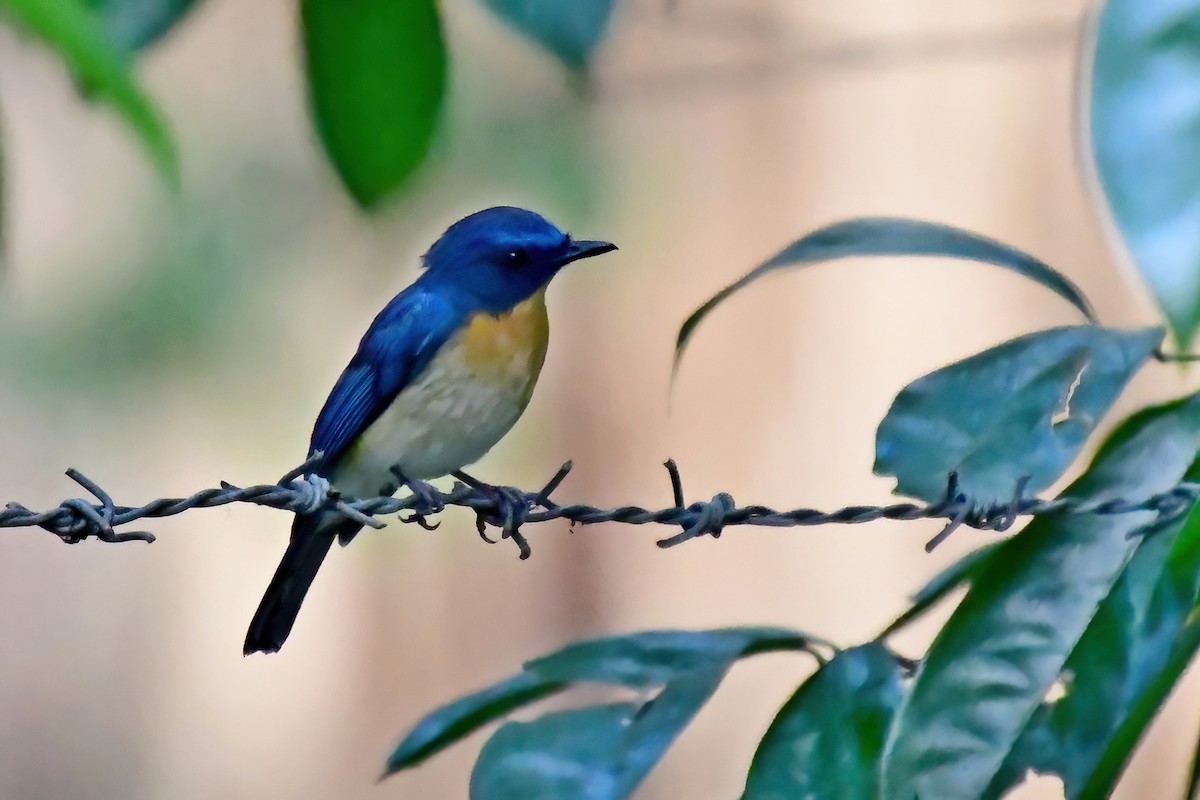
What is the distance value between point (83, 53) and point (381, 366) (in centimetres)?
37

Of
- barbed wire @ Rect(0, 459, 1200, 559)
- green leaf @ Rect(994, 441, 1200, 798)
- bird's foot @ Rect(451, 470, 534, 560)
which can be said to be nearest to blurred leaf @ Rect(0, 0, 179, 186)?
barbed wire @ Rect(0, 459, 1200, 559)

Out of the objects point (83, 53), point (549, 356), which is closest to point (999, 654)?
point (83, 53)

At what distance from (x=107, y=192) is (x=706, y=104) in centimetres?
57

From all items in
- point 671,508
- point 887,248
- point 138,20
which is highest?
point 138,20

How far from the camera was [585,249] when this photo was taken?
23.5 inches

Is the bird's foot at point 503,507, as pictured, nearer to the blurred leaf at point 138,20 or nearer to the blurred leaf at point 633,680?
the blurred leaf at point 633,680

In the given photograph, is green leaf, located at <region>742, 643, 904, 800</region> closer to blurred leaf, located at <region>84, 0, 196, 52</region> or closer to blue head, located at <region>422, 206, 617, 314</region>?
blue head, located at <region>422, 206, 617, 314</region>

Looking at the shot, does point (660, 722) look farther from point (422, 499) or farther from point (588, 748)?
point (422, 499)

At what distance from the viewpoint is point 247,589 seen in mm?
833

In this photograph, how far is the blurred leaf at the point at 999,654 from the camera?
0.49 metres

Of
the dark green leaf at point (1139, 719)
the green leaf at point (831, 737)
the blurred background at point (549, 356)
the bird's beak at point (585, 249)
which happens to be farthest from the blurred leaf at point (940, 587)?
the blurred background at point (549, 356)

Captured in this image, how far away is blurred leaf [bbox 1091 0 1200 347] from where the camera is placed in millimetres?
417

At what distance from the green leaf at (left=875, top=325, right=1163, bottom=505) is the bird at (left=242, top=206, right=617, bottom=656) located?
0.58 feet

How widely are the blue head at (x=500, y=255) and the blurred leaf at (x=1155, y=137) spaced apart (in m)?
0.24
